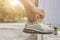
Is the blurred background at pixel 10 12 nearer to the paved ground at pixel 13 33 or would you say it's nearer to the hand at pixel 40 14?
the paved ground at pixel 13 33

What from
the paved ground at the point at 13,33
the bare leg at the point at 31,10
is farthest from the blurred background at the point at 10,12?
the bare leg at the point at 31,10

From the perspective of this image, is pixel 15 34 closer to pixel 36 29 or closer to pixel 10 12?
pixel 36 29

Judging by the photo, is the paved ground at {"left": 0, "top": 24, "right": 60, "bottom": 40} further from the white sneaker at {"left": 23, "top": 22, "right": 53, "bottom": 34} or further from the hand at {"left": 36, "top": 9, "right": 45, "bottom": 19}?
the hand at {"left": 36, "top": 9, "right": 45, "bottom": 19}

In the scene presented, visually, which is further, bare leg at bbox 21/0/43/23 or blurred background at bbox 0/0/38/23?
blurred background at bbox 0/0/38/23

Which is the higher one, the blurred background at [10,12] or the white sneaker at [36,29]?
the blurred background at [10,12]

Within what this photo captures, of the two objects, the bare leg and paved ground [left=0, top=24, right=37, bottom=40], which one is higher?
the bare leg

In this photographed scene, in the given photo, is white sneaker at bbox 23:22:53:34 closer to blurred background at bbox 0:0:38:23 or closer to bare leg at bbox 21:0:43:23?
bare leg at bbox 21:0:43:23

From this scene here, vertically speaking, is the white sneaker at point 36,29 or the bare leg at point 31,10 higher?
the bare leg at point 31,10

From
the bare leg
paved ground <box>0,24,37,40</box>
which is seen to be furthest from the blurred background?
the bare leg

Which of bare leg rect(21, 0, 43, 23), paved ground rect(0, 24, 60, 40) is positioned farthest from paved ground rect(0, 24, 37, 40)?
bare leg rect(21, 0, 43, 23)

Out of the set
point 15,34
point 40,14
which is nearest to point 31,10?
point 40,14

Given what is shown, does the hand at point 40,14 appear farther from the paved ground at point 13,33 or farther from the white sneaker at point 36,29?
the paved ground at point 13,33

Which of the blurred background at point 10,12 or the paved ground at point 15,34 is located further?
the blurred background at point 10,12

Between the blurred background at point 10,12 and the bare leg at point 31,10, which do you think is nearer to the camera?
the bare leg at point 31,10
